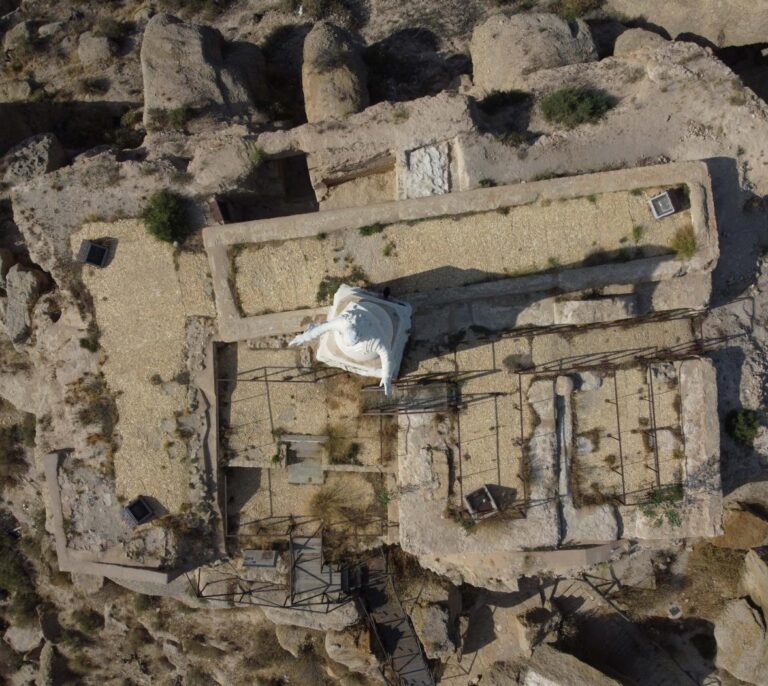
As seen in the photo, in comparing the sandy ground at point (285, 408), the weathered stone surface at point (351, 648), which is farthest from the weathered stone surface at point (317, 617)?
the sandy ground at point (285, 408)

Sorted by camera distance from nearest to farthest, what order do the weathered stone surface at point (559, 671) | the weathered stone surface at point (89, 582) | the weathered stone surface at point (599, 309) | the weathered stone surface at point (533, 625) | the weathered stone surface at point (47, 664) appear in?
the weathered stone surface at point (599, 309) → the weathered stone surface at point (559, 671) → the weathered stone surface at point (533, 625) → the weathered stone surface at point (89, 582) → the weathered stone surface at point (47, 664)

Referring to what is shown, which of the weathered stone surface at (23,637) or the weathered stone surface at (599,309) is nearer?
the weathered stone surface at (599,309)

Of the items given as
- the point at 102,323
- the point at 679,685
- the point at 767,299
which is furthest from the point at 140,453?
the point at 679,685

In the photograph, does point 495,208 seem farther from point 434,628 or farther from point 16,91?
point 16,91

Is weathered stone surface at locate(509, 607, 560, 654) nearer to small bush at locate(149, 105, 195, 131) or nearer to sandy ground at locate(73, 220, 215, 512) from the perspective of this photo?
sandy ground at locate(73, 220, 215, 512)

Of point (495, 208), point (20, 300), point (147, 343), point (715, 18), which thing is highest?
point (715, 18)

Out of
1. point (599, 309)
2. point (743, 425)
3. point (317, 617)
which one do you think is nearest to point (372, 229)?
point (599, 309)

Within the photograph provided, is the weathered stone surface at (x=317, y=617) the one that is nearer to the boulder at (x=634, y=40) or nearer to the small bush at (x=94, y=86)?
the boulder at (x=634, y=40)
